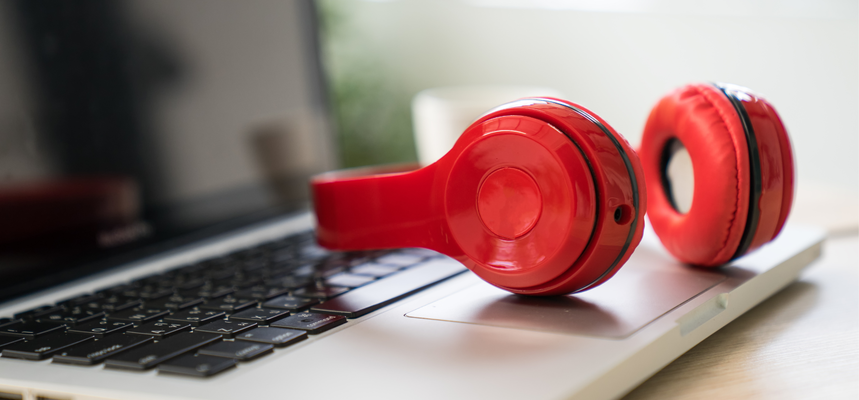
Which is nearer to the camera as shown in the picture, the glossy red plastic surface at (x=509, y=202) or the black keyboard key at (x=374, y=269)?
the glossy red plastic surface at (x=509, y=202)

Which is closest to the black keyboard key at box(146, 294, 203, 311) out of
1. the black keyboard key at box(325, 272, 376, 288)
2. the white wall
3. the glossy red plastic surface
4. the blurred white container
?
the black keyboard key at box(325, 272, 376, 288)

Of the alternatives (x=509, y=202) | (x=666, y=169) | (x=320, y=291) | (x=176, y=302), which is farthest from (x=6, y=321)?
(x=666, y=169)

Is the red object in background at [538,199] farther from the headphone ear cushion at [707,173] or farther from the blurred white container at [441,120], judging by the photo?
the blurred white container at [441,120]

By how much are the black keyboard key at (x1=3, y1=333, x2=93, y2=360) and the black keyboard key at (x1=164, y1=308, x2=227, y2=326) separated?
0.05m

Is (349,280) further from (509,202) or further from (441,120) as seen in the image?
(441,120)

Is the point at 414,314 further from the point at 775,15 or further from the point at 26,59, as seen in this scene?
the point at 775,15

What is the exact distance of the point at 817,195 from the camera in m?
1.03

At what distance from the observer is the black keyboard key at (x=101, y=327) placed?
1.41 feet

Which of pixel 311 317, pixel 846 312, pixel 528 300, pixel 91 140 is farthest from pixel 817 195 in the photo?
pixel 91 140

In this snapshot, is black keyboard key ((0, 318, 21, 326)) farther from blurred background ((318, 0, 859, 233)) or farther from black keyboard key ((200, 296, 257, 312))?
blurred background ((318, 0, 859, 233))

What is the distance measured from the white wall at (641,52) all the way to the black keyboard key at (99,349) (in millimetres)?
1349

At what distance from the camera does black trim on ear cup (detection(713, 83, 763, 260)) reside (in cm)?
44

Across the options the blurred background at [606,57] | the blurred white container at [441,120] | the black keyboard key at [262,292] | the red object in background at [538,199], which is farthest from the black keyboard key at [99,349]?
the blurred background at [606,57]

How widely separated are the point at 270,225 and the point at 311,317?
19.6 inches
